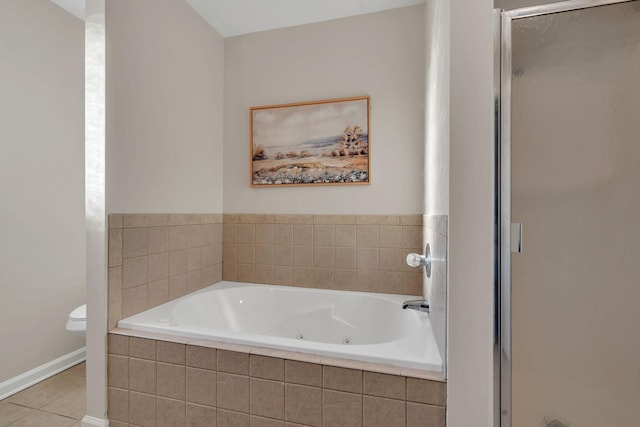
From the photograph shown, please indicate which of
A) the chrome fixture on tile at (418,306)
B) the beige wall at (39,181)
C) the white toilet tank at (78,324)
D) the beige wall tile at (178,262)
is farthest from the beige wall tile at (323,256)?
the beige wall at (39,181)

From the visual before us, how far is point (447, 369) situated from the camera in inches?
39.3

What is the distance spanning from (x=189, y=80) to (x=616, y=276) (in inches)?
96.4

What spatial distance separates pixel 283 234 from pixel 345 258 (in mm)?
514

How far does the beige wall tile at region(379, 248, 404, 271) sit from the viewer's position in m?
2.03

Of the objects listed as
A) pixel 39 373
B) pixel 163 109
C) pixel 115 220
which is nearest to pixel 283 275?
pixel 115 220

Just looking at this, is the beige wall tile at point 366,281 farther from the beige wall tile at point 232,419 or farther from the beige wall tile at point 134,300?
the beige wall tile at point 134,300

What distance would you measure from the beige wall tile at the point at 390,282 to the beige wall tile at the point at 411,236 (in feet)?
0.69

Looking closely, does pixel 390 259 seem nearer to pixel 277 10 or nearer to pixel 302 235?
pixel 302 235

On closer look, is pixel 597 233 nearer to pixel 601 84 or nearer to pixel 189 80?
pixel 601 84

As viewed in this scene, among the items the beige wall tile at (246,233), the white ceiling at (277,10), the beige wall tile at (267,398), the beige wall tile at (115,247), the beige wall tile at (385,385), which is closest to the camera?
the beige wall tile at (385,385)

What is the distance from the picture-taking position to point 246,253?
7.66ft

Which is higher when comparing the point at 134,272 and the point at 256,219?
the point at 256,219

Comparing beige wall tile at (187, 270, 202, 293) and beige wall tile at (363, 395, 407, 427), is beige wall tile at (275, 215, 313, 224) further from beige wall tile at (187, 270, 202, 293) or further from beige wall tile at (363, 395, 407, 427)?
beige wall tile at (363, 395, 407, 427)

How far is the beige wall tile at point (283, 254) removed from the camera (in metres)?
2.24
